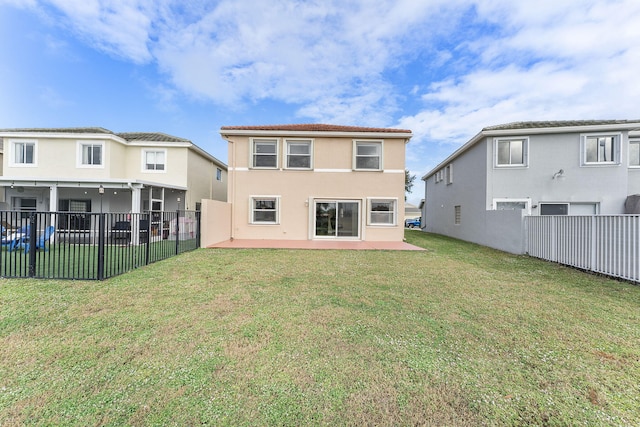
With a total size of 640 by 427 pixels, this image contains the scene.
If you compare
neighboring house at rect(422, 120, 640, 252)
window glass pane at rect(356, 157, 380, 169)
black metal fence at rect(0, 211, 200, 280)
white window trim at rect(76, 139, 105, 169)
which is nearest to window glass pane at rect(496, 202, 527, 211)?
neighboring house at rect(422, 120, 640, 252)

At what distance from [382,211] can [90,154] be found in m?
18.2

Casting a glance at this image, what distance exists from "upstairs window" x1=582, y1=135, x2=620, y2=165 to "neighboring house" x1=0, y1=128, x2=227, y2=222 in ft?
73.8

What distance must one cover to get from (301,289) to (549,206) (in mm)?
15032

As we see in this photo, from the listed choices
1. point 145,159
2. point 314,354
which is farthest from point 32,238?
point 145,159

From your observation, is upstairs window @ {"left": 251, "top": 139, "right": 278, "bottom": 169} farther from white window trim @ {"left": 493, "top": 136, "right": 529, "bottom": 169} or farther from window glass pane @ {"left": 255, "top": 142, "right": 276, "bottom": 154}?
white window trim @ {"left": 493, "top": 136, "right": 529, "bottom": 169}

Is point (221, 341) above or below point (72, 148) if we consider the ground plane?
below

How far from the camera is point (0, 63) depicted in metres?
14.6

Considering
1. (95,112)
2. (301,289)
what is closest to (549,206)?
(301,289)

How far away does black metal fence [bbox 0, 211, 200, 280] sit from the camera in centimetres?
591

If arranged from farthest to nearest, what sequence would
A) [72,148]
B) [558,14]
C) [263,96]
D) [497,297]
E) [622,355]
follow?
[263,96]
[72,148]
[558,14]
[497,297]
[622,355]

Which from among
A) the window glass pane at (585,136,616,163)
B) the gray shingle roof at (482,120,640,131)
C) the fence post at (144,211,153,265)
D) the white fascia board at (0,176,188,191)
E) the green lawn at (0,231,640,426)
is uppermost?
the gray shingle roof at (482,120,640,131)

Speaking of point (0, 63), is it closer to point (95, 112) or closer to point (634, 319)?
point (95, 112)

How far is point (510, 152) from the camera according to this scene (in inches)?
539

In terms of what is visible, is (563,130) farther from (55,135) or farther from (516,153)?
(55,135)
